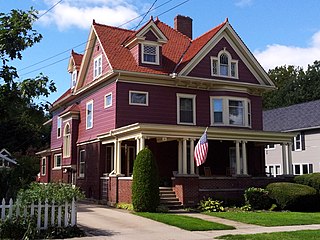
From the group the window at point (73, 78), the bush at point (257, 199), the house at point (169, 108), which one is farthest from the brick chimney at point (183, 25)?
the bush at point (257, 199)

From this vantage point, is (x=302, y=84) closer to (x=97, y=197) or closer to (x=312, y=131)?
(x=312, y=131)

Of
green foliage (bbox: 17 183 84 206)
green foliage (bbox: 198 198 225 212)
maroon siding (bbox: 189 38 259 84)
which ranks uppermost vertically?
maroon siding (bbox: 189 38 259 84)

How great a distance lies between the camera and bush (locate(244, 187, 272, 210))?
21.8m

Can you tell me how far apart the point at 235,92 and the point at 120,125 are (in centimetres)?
811

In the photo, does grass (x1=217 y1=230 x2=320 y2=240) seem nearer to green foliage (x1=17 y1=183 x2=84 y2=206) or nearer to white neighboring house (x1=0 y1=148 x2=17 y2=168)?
green foliage (x1=17 y1=183 x2=84 y2=206)

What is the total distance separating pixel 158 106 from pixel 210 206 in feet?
23.9

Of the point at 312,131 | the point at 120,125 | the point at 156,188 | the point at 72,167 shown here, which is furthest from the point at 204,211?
the point at 312,131

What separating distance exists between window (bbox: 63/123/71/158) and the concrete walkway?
1324 centimetres

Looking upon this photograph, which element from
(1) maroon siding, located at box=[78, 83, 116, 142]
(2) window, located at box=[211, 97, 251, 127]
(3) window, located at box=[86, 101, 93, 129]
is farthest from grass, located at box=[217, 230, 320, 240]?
(3) window, located at box=[86, 101, 93, 129]

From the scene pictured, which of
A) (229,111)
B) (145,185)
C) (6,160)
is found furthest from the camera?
(6,160)

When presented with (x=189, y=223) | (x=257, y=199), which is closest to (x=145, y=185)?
(x=189, y=223)

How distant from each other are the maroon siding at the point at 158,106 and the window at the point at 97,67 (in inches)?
136

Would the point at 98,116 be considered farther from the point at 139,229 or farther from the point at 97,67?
the point at 139,229

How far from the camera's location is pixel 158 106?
2548 cm
